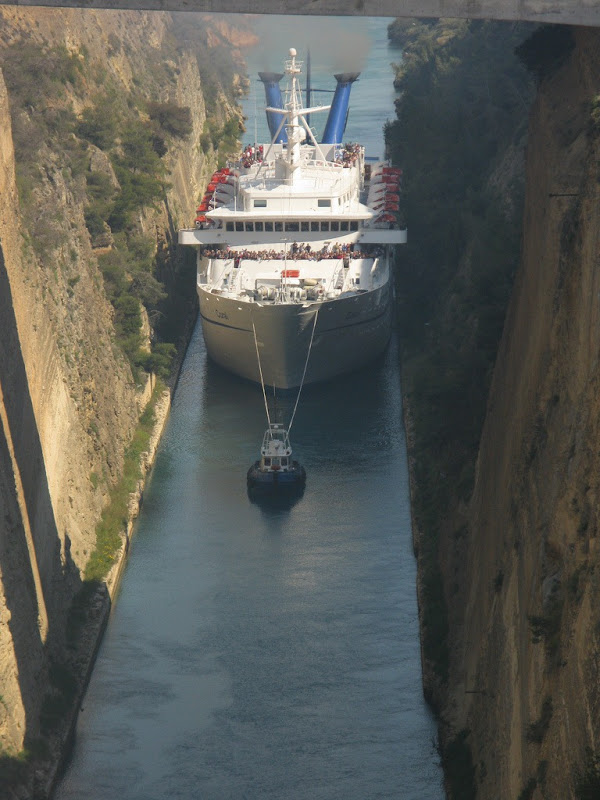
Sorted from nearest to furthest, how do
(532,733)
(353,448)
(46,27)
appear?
(532,733) → (353,448) → (46,27)

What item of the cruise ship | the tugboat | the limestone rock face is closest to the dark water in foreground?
the tugboat

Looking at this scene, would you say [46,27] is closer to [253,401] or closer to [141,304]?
[141,304]

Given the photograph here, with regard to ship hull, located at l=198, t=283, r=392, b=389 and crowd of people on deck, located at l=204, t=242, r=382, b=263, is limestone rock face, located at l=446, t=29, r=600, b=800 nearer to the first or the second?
ship hull, located at l=198, t=283, r=392, b=389

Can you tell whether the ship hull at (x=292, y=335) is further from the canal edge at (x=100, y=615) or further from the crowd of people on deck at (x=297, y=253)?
the canal edge at (x=100, y=615)

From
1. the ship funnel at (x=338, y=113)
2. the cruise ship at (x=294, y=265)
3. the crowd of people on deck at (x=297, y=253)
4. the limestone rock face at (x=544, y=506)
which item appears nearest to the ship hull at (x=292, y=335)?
the cruise ship at (x=294, y=265)

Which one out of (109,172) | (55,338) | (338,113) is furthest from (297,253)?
(338,113)

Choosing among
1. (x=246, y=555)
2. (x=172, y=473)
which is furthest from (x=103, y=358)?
(x=246, y=555)
